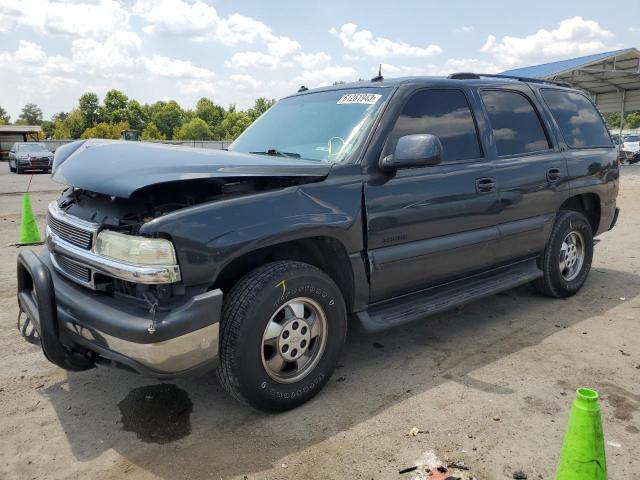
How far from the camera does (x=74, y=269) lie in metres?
2.97

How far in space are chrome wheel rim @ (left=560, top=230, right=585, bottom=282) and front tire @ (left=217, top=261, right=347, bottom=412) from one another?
2.85 meters

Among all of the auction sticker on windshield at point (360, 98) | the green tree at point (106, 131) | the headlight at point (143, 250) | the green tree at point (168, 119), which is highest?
the green tree at point (168, 119)

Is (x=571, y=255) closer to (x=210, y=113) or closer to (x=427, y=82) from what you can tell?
(x=427, y=82)

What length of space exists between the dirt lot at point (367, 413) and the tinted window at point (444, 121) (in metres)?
1.47

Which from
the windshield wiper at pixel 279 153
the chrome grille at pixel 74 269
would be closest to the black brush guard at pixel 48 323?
the chrome grille at pixel 74 269

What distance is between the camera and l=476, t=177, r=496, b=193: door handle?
3.94m

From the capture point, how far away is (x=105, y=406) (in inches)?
125

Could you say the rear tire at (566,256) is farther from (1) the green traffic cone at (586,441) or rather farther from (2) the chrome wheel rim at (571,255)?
(1) the green traffic cone at (586,441)

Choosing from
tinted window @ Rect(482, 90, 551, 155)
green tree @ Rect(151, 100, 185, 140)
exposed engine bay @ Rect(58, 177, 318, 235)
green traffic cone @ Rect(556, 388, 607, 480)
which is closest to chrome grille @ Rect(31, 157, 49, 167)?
exposed engine bay @ Rect(58, 177, 318, 235)

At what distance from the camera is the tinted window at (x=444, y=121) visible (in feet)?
11.9

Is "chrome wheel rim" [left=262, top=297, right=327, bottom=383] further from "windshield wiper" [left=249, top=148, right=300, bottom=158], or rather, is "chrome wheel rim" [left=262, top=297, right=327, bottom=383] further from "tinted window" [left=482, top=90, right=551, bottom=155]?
"tinted window" [left=482, top=90, right=551, bottom=155]

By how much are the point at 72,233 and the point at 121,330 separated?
82 centimetres

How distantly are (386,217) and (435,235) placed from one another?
1.69 ft

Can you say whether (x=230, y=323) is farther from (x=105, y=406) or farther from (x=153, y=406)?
(x=105, y=406)
